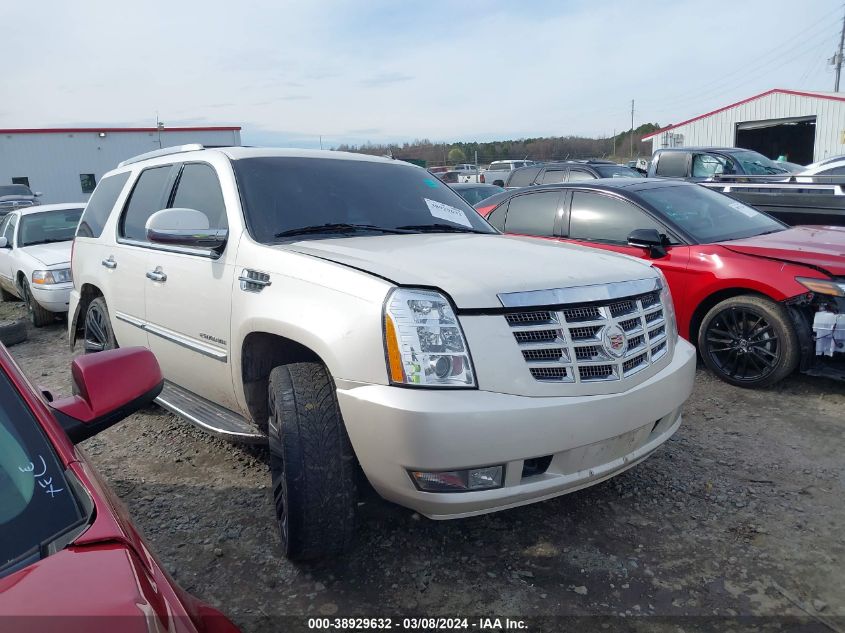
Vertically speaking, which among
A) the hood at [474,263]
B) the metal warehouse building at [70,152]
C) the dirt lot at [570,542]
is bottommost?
the dirt lot at [570,542]

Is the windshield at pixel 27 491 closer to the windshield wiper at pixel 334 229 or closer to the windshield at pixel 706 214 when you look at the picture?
the windshield wiper at pixel 334 229

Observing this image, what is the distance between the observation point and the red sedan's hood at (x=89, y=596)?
42.3 inches

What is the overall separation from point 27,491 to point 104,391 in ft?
1.48

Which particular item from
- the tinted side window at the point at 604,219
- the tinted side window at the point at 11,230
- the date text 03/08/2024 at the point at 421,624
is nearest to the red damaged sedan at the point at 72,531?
the date text 03/08/2024 at the point at 421,624

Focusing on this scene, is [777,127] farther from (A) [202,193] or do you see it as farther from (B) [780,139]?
(A) [202,193]

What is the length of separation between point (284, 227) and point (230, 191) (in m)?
0.38

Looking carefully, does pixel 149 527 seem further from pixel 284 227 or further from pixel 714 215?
pixel 714 215

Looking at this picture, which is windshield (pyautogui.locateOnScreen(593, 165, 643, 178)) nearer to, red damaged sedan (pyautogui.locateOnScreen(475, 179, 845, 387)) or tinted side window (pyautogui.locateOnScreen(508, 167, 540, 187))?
tinted side window (pyautogui.locateOnScreen(508, 167, 540, 187))

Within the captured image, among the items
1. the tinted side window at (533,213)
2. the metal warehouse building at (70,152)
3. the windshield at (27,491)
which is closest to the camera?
the windshield at (27,491)

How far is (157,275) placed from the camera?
3.75 m

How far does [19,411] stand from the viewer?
155cm

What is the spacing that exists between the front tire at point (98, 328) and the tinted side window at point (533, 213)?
3845 millimetres

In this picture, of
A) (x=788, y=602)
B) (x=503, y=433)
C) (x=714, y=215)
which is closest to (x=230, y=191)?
(x=503, y=433)

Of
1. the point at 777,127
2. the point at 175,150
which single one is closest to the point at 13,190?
the point at 175,150
